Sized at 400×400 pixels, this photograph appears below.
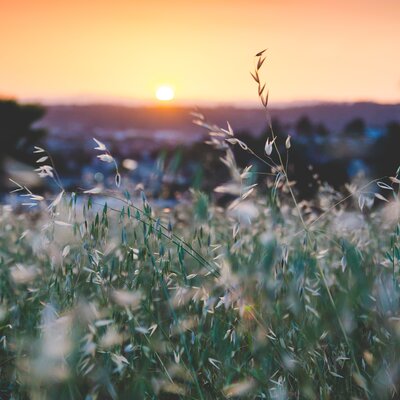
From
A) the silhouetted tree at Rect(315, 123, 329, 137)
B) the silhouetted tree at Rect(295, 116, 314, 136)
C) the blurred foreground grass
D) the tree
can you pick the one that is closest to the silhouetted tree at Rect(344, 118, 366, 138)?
the silhouetted tree at Rect(315, 123, 329, 137)

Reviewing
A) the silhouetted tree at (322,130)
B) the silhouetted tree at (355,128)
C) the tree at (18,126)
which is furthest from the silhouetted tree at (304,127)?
the tree at (18,126)

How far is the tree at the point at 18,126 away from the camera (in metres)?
13.4

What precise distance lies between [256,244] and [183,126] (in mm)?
8499

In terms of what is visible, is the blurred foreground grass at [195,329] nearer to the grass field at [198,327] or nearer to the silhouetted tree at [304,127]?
the grass field at [198,327]

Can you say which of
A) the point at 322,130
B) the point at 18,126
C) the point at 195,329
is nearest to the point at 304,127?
→ the point at 322,130

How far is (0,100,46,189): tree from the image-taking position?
1342 cm

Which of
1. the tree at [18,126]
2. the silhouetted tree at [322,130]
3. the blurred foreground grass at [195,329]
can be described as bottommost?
the tree at [18,126]

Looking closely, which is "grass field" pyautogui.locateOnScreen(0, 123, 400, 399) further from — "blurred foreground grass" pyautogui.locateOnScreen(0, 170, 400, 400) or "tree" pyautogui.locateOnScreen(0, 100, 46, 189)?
"tree" pyautogui.locateOnScreen(0, 100, 46, 189)

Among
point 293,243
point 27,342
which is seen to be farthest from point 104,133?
point 27,342

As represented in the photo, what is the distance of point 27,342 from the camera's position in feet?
7.98

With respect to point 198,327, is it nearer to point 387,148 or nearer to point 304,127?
point 387,148

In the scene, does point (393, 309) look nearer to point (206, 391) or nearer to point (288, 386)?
point (288, 386)

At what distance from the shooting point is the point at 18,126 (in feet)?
44.8

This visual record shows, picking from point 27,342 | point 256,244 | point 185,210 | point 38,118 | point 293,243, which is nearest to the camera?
point 27,342
